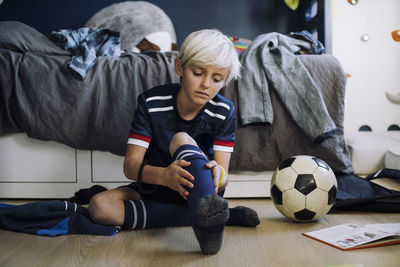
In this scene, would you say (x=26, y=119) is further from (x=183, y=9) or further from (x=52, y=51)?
(x=183, y=9)

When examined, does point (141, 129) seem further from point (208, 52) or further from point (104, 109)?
point (104, 109)

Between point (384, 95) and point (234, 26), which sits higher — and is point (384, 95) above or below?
below

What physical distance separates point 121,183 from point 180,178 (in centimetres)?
84

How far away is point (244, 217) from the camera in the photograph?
1.24 meters

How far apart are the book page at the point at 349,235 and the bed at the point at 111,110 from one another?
0.57 meters

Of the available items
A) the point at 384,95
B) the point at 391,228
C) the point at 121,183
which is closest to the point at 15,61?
the point at 121,183

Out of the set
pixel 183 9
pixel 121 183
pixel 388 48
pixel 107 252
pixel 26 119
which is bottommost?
pixel 121 183

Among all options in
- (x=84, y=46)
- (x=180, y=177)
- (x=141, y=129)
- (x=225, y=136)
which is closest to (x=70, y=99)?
(x=84, y=46)

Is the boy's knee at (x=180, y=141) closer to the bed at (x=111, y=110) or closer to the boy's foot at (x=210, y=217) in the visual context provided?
the boy's foot at (x=210, y=217)

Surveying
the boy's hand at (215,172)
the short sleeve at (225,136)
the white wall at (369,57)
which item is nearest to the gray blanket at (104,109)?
the short sleeve at (225,136)

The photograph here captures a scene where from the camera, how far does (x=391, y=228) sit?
113 centimetres

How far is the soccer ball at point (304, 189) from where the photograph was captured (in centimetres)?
121

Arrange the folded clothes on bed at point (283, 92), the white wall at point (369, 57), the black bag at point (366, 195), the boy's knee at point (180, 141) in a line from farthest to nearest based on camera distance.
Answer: the white wall at point (369, 57) → the folded clothes on bed at point (283, 92) → the black bag at point (366, 195) → the boy's knee at point (180, 141)

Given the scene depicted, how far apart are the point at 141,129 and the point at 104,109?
540 mm
